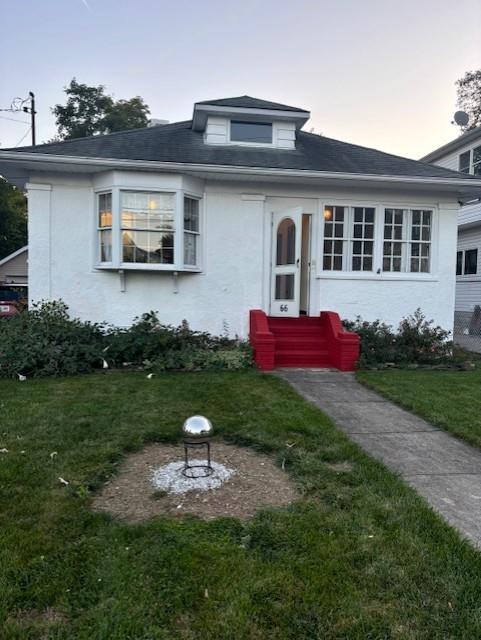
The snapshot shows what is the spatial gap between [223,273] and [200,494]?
21.4 ft

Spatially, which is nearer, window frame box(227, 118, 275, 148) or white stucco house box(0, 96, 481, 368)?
white stucco house box(0, 96, 481, 368)

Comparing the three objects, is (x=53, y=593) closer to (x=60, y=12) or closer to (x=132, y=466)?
(x=132, y=466)

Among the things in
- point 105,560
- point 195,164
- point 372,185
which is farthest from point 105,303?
point 105,560

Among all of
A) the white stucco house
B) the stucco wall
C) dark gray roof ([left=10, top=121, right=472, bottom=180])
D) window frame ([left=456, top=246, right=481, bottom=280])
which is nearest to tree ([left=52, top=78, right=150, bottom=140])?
window frame ([left=456, top=246, right=481, bottom=280])

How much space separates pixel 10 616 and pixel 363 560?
1702mm

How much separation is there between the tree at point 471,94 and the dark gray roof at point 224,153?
21484mm

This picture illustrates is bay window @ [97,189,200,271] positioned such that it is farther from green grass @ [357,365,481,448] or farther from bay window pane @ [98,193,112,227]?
green grass @ [357,365,481,448]

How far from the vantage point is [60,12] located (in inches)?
449

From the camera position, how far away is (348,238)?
960 cm

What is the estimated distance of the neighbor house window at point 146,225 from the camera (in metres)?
8.66

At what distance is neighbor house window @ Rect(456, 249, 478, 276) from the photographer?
16609 mm

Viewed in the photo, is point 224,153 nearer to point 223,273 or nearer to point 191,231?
point 191,231

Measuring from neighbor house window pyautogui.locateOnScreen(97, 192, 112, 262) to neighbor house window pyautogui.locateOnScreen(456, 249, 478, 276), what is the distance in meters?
13.4

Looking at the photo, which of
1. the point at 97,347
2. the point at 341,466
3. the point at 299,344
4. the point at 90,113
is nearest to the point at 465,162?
the point at 299,344
